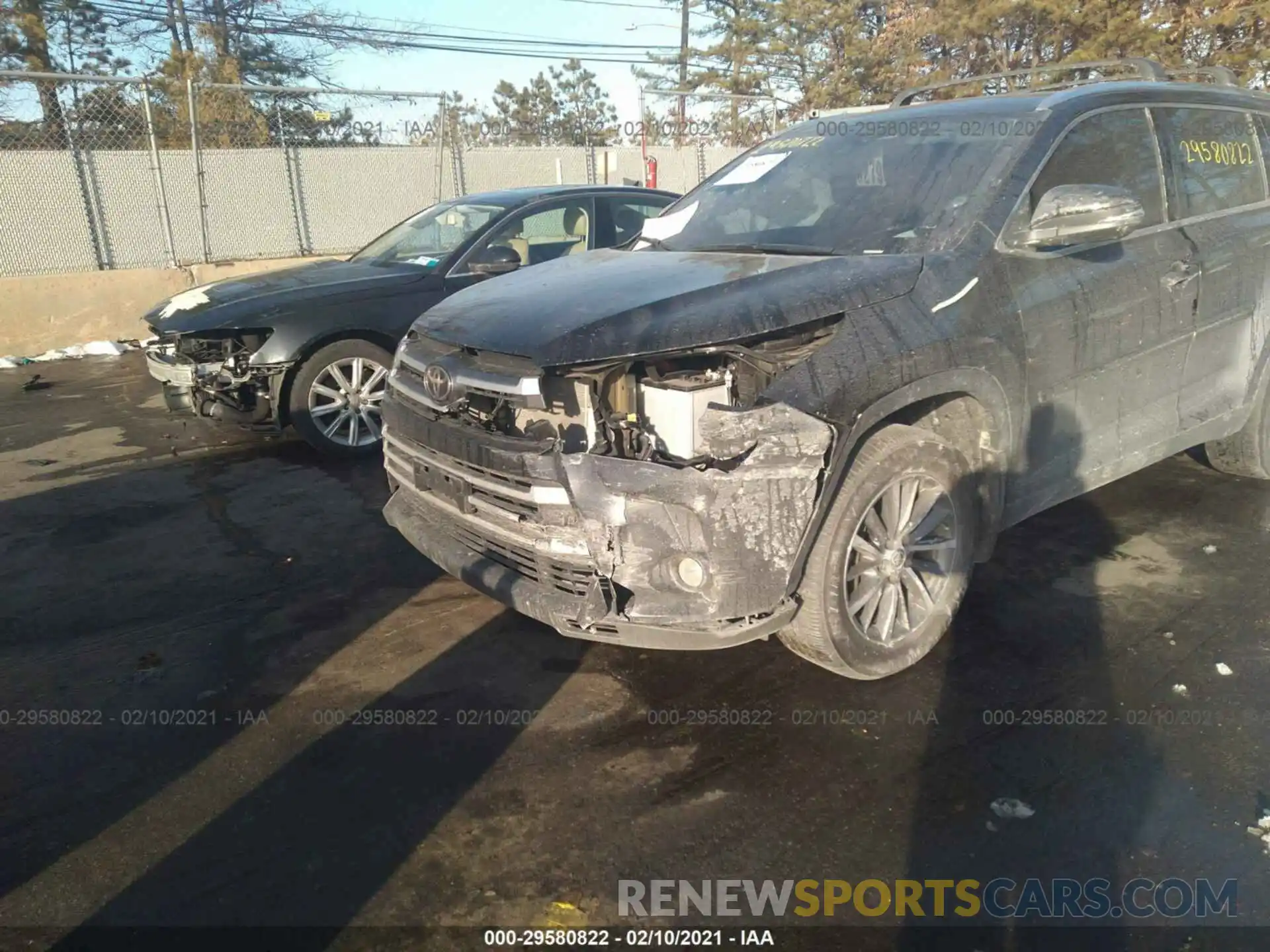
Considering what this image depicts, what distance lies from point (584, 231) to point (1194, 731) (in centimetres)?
531

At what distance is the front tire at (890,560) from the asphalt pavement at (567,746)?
0.21m

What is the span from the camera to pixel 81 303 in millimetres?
11234

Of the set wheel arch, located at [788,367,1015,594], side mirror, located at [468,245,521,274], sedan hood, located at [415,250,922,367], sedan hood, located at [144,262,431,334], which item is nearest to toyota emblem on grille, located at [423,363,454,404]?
sedan hood, located at [415,250,922,367]

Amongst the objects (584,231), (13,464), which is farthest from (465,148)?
(13,464)

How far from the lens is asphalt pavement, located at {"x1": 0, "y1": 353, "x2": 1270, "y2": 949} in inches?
98.3

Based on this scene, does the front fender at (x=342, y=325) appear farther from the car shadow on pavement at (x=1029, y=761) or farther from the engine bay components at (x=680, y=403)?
the car shadow on pavement at (x=1029, y=761)

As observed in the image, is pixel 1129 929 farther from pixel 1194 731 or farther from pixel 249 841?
pixel 249 841

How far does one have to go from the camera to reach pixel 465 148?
14.5 m

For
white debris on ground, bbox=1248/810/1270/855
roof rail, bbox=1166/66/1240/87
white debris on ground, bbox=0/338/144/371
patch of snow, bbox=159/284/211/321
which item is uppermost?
roof rail, bbox=1166/66/1240/87

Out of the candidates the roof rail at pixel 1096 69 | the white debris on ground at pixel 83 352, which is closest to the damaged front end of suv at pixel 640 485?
the roof rail at pixel 1096 69

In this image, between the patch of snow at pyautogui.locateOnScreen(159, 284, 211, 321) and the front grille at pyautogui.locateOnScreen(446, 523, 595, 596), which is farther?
the patch of snow at pyautogui.locateOnScreen(159, 284, 211, 321)

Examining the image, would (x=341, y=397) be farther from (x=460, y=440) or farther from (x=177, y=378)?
(x=460, y=440)

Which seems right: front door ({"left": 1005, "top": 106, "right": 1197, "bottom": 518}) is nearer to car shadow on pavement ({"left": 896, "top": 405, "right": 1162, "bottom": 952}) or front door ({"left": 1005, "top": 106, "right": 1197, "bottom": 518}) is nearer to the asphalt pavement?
car shadow on pavement ({"left": 896, "top": 405, "right": 1162, "bottom": 952})

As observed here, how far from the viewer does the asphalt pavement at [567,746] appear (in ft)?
8.20
